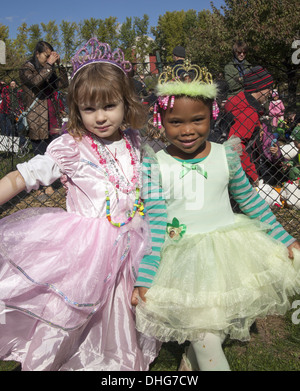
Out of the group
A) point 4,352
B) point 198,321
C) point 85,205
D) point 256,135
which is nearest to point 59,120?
point 256,135

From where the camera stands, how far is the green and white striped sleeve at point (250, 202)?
74.2 inches

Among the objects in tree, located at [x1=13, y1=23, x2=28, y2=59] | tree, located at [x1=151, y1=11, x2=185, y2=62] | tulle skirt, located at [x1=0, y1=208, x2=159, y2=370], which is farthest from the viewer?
tree, located at [x1=151, y1=11, x2=185, y2=62]

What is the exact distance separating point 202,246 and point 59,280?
662mm

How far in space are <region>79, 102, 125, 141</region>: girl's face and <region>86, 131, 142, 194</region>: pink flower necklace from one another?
6 centimetres

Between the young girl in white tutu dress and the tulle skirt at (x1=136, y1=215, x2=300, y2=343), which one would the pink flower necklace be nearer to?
the young girl in white tutu dress

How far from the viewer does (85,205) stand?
1859 mm

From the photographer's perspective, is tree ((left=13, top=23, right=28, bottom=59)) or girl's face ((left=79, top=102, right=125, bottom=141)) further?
tree ((left=13, top=23, right=28, bottom=59))

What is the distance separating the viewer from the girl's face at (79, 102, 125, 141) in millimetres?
1788

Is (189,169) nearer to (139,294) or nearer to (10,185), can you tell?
(139,294)

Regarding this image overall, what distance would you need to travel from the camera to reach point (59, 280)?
1687 mm

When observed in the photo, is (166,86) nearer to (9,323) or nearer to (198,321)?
(198,321)

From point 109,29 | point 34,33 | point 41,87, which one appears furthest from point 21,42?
point 41,87

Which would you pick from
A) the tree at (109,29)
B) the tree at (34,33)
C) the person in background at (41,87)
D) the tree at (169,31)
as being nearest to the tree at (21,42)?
the tree at (34,33)

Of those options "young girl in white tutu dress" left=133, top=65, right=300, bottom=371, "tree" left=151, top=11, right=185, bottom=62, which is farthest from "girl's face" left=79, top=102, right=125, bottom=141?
"tree" left=151, top=11, right=185, bottom=62
